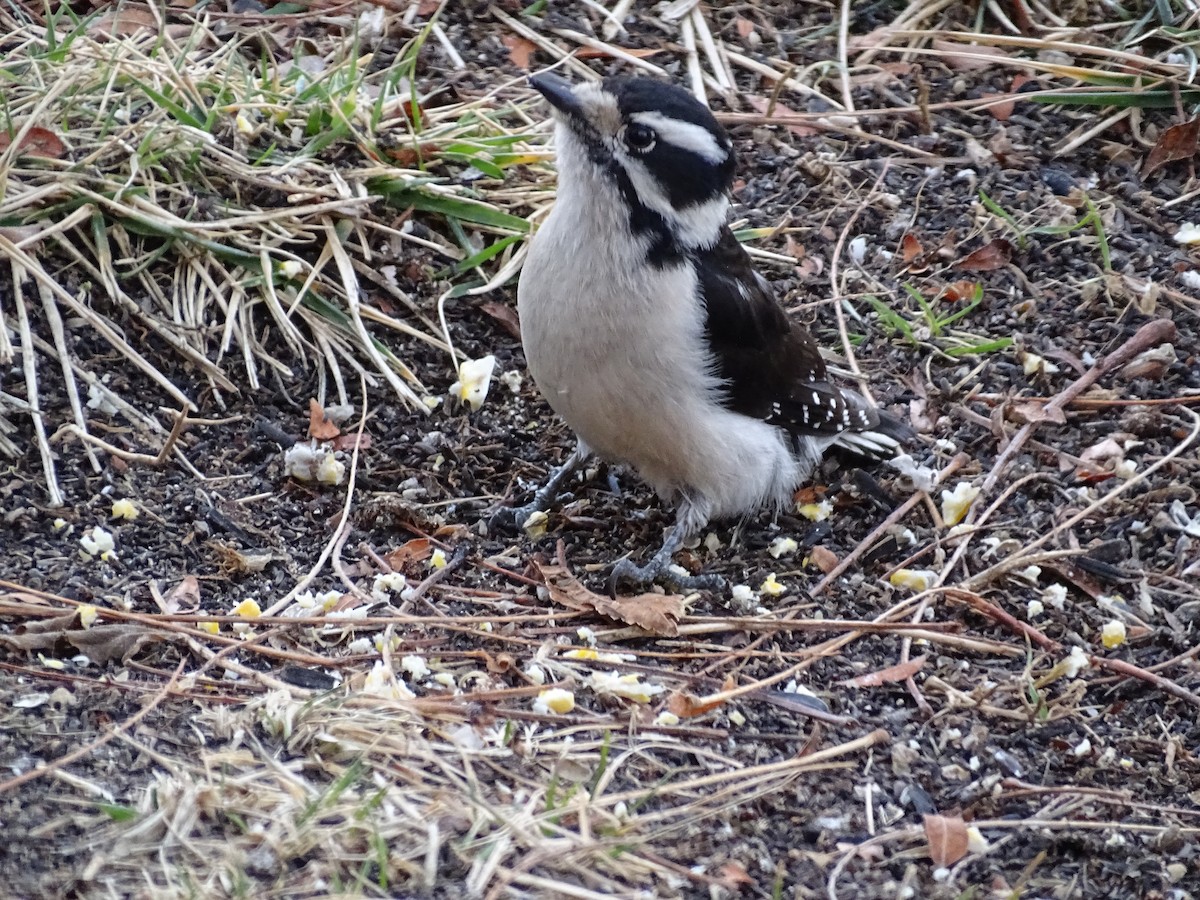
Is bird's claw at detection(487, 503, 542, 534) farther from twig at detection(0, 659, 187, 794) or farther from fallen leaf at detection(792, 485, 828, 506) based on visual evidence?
twig at detection(0, 659, 187, 794)

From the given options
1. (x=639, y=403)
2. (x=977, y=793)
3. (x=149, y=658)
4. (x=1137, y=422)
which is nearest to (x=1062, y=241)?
(x=1137, y=422)

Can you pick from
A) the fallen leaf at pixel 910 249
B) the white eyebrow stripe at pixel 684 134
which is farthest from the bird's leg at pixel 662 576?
→ the fallen leaf at pixel 910 249

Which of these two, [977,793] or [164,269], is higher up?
[164,269]

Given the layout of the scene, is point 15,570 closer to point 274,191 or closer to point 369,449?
point 369,449

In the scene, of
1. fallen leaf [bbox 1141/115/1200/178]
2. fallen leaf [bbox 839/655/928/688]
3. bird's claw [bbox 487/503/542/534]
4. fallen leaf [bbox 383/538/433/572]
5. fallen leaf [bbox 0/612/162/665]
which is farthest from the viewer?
fallen leaf [bbox 1141/115/1200/178]

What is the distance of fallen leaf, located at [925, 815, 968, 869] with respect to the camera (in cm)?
354

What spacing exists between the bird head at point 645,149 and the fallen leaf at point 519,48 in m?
1.99

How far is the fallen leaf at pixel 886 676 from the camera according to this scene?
427 cm

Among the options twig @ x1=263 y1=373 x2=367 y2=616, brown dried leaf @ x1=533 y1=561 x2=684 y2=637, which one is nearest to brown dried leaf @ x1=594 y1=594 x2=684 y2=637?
brown dried leaf @ x1=533 y1=561 x2=684 y2=637

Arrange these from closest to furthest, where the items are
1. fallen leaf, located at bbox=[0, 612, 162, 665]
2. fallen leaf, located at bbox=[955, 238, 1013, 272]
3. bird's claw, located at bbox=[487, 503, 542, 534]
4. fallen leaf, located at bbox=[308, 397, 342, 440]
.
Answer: fallen leaf, located at bbox=[0, 612, 162, 665], bird's claw, located at bbox=[487, 503, 542, 534], fallen leaf, located at bbox=[308, 397, 342, 440], fallen leaf, located at bbox=[955, 238, 1013, 272]

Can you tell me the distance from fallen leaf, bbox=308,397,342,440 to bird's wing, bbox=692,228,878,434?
1406mm

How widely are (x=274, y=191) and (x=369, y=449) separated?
3.77 ft

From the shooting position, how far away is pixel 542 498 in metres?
5.10

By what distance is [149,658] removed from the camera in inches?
157
